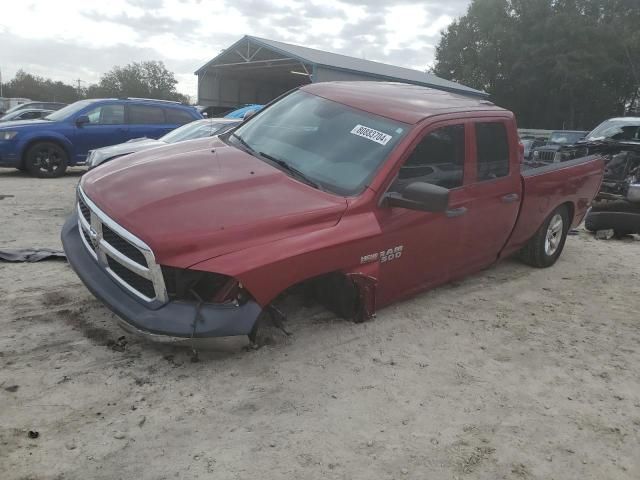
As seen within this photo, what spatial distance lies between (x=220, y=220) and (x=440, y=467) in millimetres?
1793

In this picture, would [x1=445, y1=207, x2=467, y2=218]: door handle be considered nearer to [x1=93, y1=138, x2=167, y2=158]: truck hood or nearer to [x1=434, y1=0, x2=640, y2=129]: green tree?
[x1=93, y1=138, x2=167, y2=158]: truck hood

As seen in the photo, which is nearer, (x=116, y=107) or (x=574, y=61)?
(x=116, y=107)

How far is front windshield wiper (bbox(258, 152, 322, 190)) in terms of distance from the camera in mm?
3727

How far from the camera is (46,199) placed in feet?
26.8

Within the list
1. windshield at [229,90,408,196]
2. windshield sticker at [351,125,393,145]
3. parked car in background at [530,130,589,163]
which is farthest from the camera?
parked car in background at [530,130,589,163]

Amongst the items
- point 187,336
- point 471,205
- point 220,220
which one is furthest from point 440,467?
point 471,205

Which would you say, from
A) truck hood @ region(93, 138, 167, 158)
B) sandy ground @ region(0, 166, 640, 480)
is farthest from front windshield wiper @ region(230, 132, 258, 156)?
truck hood @ region(93, 138, 167, 158)

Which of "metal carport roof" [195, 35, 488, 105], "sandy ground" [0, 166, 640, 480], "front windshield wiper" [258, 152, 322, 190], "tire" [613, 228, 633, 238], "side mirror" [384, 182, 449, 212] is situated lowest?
"sandy ground" [0, 166, 640, 480]

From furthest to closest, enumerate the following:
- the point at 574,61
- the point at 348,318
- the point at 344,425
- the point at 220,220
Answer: the point at 574,61 → the point at 348,318 → the point at 220,220 → the point at 344,425

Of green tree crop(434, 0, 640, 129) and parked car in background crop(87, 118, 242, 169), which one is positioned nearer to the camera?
parked car in background crop(87, 118, 242, 169)

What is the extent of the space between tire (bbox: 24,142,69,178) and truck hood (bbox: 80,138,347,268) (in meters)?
7.72

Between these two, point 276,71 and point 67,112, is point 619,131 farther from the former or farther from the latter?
point 276,71

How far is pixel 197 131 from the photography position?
8.73 meters

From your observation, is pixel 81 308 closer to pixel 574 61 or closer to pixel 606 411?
pixel 606 411
